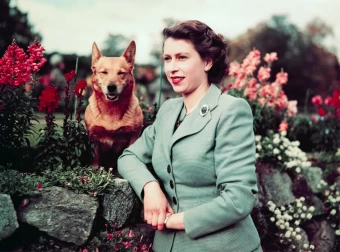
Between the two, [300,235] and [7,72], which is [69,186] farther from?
[300,235]

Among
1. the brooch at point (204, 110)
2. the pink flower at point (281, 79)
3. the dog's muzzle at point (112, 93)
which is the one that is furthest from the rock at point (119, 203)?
the pink flower at point (281, 79)

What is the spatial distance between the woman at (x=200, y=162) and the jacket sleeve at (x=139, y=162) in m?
0.01

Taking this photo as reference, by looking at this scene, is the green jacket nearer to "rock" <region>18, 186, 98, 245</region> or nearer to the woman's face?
the woman's face

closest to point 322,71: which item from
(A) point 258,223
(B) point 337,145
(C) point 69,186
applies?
(B) point 337,145

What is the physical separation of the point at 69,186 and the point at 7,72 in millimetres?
1034

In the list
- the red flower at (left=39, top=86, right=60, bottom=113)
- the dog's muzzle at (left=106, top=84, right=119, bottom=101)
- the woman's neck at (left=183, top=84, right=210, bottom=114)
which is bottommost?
the red flower at (left=39, top=86, right=60, bottom=113)

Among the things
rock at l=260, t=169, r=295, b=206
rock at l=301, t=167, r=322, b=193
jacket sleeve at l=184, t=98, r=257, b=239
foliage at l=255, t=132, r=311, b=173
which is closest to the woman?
jacket sleeve at l=184, t=98, r=257, b=239

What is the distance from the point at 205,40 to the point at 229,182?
3.13 ft

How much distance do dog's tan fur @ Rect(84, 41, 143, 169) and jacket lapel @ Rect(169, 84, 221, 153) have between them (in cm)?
85

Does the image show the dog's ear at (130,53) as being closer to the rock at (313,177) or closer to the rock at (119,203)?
the rock at (119,203)

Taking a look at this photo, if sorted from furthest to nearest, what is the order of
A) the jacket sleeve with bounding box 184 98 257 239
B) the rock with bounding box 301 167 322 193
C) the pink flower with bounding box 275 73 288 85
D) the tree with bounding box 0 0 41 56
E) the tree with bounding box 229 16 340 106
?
the tree with bounding box 229 16 340 106
the tree with bounding box 0 0 41 56
the pink flower with bounding box 275 73 288 85
the rock with bounding box 301 167 322 193
the jacket sleeve with bounding box 184 98 257 239

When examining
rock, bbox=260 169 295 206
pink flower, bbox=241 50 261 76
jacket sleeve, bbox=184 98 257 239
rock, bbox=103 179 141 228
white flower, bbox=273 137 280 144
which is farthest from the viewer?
pink flower, bbox=241 50 261 76

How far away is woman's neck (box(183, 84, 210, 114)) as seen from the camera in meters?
2.83

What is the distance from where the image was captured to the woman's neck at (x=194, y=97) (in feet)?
9.27
